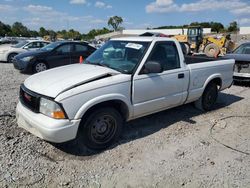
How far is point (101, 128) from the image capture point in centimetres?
411

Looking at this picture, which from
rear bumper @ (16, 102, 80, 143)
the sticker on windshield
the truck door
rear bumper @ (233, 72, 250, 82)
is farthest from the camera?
rear bumper @ (233, 72, 250, 82)

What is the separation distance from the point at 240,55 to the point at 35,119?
8286 millimetres

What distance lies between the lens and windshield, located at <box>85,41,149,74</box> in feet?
14.7

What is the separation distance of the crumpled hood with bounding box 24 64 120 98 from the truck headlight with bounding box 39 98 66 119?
0.34 feet

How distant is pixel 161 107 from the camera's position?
16.2 feet

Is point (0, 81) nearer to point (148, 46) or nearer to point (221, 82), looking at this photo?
point (148, 46)

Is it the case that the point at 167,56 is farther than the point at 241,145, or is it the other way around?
the point at 167,56

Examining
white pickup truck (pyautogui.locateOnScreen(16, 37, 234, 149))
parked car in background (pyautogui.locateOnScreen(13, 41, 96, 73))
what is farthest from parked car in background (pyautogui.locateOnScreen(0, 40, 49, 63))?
white pickup truck (pyautogui.locateOnScreen(16, 37, 234, 149))

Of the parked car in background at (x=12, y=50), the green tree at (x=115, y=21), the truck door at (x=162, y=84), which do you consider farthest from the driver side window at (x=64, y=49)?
the green tree at (x=115, y=21)

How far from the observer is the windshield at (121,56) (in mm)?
4473

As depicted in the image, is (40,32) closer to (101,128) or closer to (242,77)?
(242,77)

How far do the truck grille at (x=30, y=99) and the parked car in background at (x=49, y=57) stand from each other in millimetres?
6900

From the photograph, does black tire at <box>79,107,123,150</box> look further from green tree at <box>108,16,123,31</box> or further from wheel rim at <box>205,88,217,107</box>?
green tree at <box>108,16,123,31</box>

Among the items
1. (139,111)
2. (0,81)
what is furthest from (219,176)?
(0,81)
